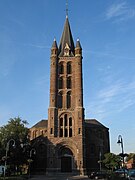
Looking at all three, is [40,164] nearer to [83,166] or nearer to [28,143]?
[28,143]

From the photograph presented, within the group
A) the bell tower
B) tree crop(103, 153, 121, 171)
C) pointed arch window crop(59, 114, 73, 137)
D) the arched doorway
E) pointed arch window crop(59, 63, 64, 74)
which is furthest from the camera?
pointed arch window crop(59, 63, 64, 74)

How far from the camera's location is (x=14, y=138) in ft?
189

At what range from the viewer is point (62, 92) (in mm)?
65938

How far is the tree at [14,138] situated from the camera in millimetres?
54469

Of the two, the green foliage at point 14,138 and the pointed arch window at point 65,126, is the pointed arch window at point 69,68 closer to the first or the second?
the pointed arch window at point 65,126

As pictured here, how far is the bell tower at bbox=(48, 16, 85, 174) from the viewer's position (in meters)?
59.4

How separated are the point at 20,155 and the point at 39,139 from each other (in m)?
8.21

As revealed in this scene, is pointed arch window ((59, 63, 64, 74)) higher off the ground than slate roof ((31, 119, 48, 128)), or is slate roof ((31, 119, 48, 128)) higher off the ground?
pointed arch window ((59, 63, 64, 74))

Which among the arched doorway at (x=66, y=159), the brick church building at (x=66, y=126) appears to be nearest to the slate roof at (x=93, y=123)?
the brick church building at (x=66, y=126)

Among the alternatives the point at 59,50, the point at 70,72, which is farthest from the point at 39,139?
the point at 59,50

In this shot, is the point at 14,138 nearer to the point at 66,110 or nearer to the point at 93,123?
the point at 66,110

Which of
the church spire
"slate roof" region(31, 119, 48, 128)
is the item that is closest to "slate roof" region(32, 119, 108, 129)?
"slate roof" region(31, 119, 48, 128)

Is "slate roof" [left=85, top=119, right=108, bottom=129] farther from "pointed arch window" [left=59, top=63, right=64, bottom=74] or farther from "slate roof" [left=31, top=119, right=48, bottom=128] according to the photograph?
"pointed arch window" [left=59, top=63, right=64, bottom=74]

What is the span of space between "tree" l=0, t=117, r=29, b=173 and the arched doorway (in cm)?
915
